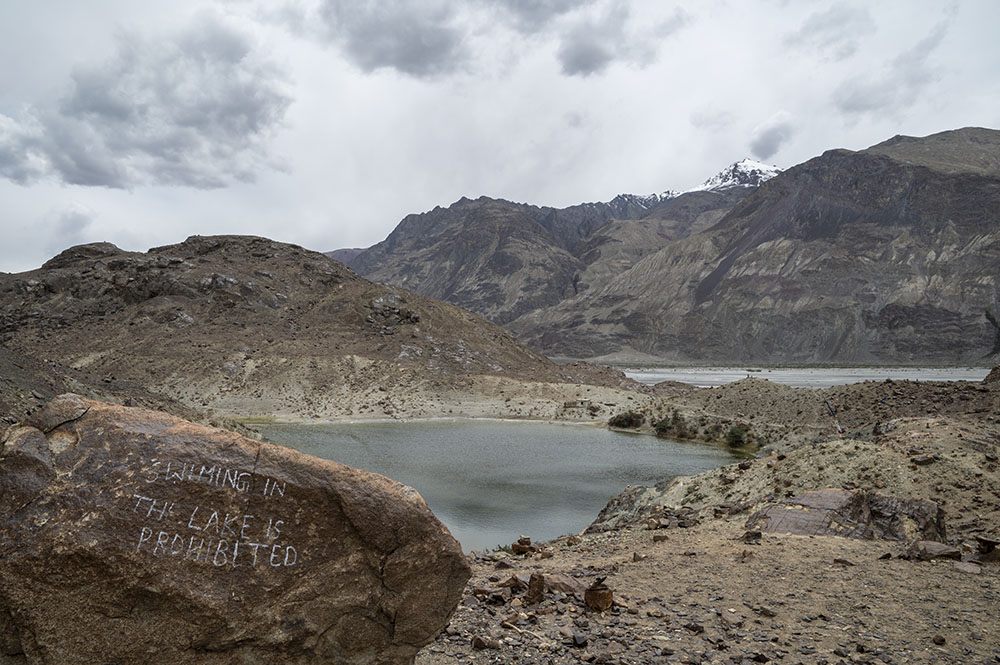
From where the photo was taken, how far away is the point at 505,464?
27078mm

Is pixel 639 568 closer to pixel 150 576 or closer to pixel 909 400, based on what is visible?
pixel 150 576

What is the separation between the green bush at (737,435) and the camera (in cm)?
3372

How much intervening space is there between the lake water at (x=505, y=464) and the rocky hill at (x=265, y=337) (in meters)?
7.72

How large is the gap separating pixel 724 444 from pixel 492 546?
24298mm

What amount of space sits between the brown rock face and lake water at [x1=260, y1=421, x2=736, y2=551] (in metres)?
9.80

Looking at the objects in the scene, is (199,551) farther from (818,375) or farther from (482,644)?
(818,375)

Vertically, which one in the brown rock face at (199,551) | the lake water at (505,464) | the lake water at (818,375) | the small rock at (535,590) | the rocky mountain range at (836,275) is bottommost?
the lake water at (505,464)

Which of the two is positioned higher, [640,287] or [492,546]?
[640,287]

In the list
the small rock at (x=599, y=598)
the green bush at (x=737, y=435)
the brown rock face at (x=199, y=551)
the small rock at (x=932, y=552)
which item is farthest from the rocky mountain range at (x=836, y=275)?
the brown rock face at (x=199, y=551)

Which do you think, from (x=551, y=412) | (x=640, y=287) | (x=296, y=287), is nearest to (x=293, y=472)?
(x=551, y=412)

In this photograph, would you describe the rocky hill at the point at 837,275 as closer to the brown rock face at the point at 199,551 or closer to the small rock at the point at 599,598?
the small rock at the point at 599,598

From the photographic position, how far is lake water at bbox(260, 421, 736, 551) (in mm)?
17797

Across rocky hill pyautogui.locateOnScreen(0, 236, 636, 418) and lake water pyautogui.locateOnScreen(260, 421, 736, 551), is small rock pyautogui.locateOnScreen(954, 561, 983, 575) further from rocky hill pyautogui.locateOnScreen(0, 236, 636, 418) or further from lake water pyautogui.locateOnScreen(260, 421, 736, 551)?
rocky hill pyautogui.locateOnScreen(0, 236, 636, 418)

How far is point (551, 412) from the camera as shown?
47.1m
